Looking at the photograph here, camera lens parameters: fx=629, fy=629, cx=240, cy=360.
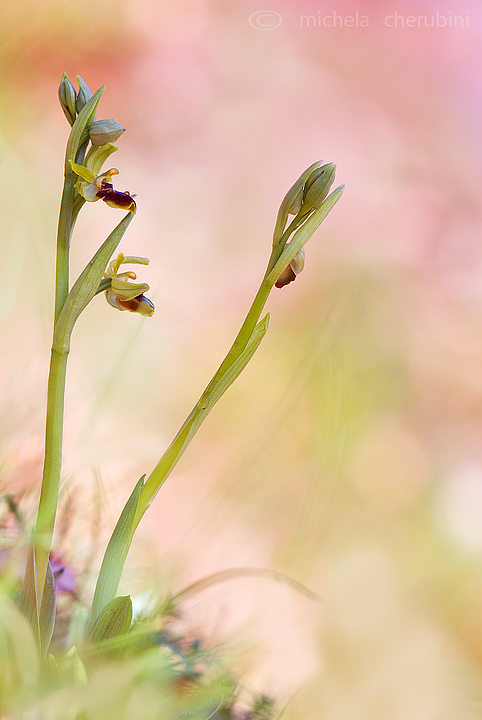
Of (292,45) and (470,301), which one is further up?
(292,45)

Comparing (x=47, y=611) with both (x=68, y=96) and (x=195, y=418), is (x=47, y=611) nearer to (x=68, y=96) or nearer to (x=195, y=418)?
(x=195, y=418)

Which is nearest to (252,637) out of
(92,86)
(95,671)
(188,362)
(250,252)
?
(95,671)

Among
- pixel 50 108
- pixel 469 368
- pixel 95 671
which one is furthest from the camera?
pixel 469 368

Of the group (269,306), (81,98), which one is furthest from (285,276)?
(269,306)

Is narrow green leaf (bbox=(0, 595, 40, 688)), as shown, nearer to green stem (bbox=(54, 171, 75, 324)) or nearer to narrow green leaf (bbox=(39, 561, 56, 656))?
narrow green leaf (bbox=(39, 561, 56, 656))

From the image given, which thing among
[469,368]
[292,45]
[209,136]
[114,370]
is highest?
[292,45]

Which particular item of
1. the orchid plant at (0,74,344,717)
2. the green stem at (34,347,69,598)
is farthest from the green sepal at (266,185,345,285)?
the green stem at (34,347,69,598)

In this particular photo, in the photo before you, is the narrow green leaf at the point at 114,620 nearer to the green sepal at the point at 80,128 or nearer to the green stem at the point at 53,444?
the green stem at the point at 53,444

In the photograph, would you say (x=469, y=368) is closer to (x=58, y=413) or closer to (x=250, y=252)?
(x=250, y=252)
